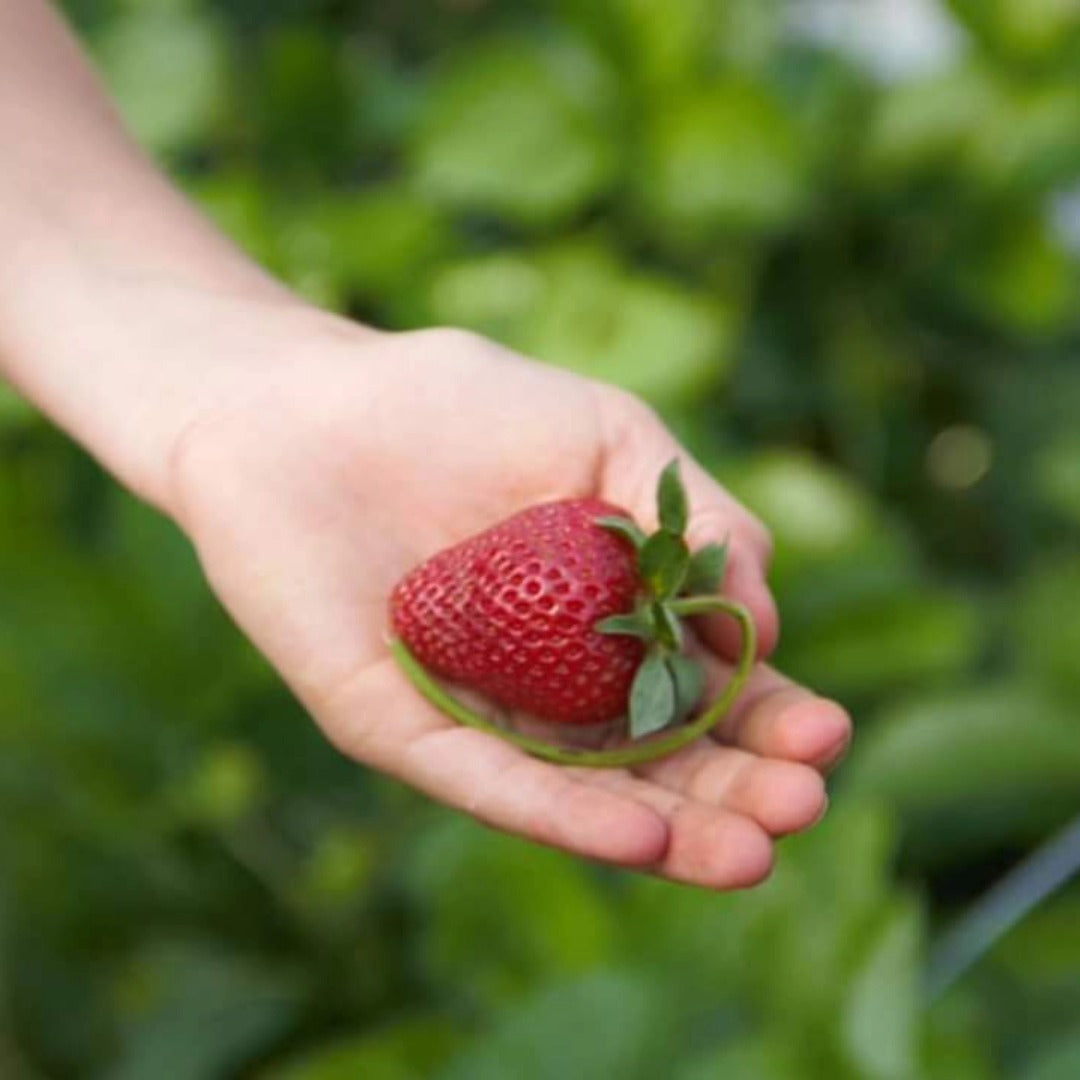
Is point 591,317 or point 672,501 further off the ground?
point 672,501

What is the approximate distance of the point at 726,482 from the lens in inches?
64.1

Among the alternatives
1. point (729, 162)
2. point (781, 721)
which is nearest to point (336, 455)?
point (781, 721)

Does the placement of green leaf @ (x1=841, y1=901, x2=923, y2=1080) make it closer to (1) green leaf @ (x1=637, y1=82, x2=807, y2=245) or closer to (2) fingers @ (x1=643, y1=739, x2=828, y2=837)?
(2) fingers @ (x1=643, y1=739, x2=828, y2=837)

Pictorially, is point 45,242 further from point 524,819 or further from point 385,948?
point 385,948

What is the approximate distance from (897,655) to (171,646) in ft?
1.79

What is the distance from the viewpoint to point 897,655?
1.56m

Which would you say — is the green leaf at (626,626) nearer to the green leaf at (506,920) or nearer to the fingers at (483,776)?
the fingers at (483,776)

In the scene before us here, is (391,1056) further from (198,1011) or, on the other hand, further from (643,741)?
(643,741)

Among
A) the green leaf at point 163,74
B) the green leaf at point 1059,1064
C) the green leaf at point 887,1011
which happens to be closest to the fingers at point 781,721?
the green leaf at point 887,1011

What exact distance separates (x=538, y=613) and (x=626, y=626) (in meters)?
0.04

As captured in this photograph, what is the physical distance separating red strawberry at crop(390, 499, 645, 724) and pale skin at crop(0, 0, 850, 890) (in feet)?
0.11

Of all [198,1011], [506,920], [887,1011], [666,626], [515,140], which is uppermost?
[666,626]

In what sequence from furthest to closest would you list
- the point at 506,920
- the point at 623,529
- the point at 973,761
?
1. the point at 973,761
2. the point at 506,920
3. the point at 623,529

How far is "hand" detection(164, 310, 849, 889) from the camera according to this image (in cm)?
91
